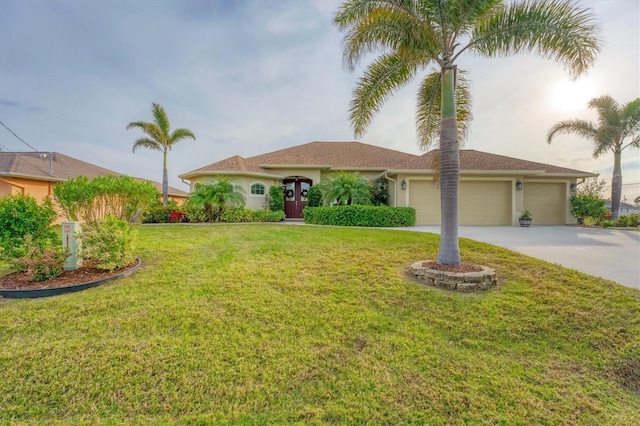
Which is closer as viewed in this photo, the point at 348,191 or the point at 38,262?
the point at 38,262

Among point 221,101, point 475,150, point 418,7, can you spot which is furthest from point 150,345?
point 475,150

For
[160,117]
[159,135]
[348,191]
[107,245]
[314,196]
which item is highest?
[160,117]

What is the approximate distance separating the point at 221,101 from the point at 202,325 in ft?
43.4

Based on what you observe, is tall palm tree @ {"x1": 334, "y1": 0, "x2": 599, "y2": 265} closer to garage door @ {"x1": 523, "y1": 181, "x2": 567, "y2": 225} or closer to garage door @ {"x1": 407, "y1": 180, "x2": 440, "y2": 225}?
garage door @ {"x1": 407, "y1": 180, "x2": 440, "y2": 225}

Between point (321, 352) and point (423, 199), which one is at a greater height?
point (423, 199)

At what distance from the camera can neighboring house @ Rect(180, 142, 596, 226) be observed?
13.8 meters

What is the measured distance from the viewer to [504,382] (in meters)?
2.58

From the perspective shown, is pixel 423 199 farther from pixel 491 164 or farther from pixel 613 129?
pixel 613 129

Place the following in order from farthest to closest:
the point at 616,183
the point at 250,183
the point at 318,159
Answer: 1. the point at 318,159
2. the point at 250,183
3. the point at 616,183

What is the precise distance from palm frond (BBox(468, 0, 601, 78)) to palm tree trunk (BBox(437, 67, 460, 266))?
137 cm

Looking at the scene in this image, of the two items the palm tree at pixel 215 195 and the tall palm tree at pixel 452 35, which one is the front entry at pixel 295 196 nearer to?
the palm tree at pixel 215 195

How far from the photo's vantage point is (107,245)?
5070 millimetres

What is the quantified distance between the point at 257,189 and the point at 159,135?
8130 mm

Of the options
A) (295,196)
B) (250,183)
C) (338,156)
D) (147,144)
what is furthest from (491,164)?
(147,144)
